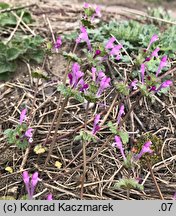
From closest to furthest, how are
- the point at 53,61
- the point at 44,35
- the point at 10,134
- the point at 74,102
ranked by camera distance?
the point at 10,134 → the point at 74,102 → the point at 53,61 → the point at 44,35

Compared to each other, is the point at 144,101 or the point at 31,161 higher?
the point at 144,101

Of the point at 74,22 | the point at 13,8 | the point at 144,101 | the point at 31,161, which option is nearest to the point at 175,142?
the point at 144,101

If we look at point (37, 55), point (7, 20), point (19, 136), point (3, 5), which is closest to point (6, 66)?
point (37, 55)

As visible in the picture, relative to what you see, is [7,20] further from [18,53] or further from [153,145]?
[153,145]

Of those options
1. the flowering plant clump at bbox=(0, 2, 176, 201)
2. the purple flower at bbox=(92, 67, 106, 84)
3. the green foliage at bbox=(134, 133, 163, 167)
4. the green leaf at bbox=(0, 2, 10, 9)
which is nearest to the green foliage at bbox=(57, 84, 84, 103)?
the flowering plant clump at bbox=(0, 2, 176, 201)

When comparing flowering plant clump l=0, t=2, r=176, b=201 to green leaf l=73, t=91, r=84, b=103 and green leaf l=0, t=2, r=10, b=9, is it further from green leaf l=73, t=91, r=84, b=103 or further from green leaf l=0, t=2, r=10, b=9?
green leaf l=0, t=2, r=10, b=9

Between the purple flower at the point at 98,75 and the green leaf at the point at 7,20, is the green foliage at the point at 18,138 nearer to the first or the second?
the purple flower at the point at 98,75

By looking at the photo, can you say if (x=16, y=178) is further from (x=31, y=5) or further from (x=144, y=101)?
(x=31, y=5)

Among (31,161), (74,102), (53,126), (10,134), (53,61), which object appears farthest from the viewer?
(53,61)

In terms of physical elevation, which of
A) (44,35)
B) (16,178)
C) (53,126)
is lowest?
(16,178)
